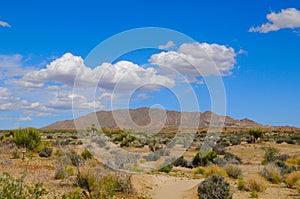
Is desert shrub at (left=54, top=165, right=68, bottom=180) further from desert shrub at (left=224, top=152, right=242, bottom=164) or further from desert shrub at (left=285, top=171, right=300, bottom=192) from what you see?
desert shrub at (left=224, top=152, right=242, bottom=164)

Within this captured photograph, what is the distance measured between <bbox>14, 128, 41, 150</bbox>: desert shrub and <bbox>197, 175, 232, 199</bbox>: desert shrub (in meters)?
16.8

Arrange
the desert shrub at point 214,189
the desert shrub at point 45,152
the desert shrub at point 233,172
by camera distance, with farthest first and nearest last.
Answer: the desert shrub at point 45,152, the desert shrub at point 233,172, the desert shrub at point 214,189

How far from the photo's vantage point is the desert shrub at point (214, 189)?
1315 cm

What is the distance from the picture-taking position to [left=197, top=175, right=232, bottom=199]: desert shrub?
13.1 m

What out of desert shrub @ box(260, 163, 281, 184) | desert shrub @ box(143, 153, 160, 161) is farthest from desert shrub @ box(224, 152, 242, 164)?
desert shrub @ box(260, 163, 281, 184)

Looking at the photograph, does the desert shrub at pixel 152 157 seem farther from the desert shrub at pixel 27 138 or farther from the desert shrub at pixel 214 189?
the desert shrub at pixel 214 189

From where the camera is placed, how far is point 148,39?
1705cm

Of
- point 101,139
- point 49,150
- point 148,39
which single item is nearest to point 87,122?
point 49,150

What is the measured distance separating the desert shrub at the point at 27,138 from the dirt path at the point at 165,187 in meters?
11.7

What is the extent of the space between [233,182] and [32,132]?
53.0 feet

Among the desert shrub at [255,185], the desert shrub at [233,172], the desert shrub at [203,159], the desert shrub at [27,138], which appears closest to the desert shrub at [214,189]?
the desert shrub at [255,185]

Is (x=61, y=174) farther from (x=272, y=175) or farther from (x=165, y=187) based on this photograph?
(x=272, y=175)

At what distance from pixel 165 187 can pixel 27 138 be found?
13792 millimetres

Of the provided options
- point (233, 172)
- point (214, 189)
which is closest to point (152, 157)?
point (233, 172)
